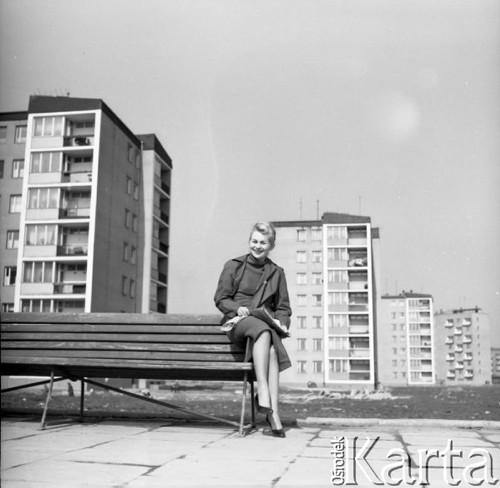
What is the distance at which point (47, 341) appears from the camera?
185 inches

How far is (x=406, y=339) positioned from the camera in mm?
127438

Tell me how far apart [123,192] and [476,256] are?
144ft

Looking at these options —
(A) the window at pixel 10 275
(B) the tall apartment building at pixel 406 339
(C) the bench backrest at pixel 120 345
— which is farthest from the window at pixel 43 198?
(B) the tall apartment building at pixel 406 339

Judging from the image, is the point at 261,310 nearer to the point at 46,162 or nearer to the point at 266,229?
the point at 266,229

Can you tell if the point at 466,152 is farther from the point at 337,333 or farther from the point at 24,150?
the point at 337,333

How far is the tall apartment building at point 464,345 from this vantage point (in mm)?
159125

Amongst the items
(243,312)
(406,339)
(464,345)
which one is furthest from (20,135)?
(464,345)

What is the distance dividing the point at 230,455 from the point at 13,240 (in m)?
45.4

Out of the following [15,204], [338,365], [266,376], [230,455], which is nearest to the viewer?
[230,455]

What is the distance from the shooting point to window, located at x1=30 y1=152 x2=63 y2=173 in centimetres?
4419

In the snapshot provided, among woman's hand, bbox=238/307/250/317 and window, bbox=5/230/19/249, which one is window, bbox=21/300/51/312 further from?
woman's hand, bbox=238/307/250/317

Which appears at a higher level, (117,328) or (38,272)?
(38,272)

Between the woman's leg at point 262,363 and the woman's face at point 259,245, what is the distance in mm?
515

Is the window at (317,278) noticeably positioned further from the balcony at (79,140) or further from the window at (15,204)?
the balcony at (79,140)
